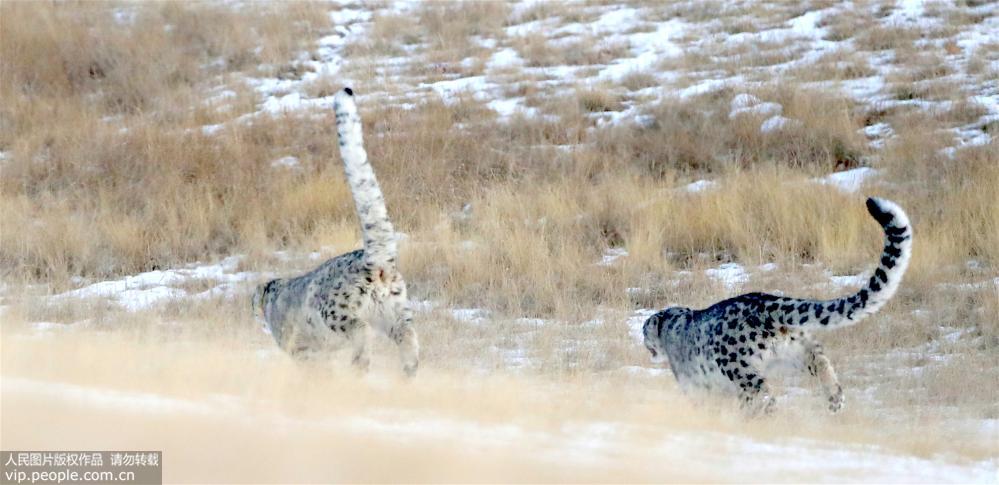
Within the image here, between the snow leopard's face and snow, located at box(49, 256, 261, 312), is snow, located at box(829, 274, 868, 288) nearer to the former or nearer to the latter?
the snow leopard's face

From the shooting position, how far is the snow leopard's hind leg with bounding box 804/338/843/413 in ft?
21.6

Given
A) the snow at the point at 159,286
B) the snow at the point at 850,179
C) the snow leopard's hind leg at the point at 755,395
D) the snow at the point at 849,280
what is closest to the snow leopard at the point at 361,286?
the snow leopard's hind leg at the point at 755,395

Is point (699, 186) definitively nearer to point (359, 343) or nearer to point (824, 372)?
point (824, 372)

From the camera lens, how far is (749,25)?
1922 cm

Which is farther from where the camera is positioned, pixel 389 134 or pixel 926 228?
pixel 389 134

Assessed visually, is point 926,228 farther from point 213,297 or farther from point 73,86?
point 73,86

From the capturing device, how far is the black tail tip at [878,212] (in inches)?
231

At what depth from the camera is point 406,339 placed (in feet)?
23.0

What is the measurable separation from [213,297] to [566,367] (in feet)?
11.4

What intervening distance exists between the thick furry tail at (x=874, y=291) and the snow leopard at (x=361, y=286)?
204 cm

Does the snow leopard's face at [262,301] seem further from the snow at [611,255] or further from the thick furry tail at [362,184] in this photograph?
the snow at [611,255]

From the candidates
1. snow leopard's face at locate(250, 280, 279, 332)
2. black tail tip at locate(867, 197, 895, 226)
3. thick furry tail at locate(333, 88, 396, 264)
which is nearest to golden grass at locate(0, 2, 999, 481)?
snow leopard's face at locate(250, 280, 279, 332)

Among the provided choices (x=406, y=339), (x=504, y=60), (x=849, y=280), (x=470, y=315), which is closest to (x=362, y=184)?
(x=406, y=339)

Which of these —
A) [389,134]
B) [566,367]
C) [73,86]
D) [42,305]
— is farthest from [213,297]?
[73,86]
